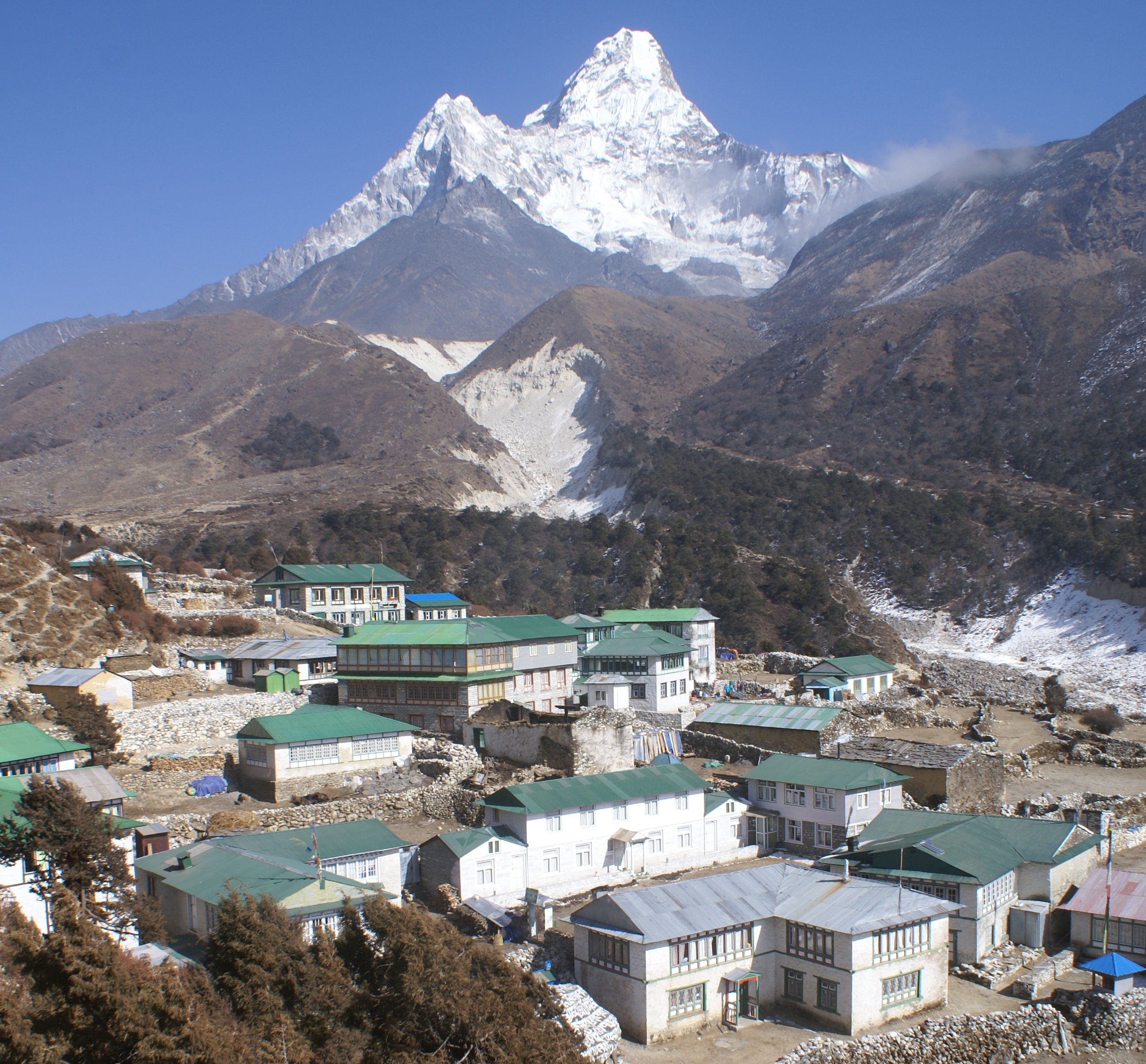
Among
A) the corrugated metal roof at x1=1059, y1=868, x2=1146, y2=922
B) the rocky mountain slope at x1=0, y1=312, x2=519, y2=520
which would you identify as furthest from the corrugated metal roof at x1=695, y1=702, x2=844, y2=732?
the rocky mountain slope at x1=0, y1=312, x2=519, y2=520

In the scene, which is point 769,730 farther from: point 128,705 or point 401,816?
point 128,705

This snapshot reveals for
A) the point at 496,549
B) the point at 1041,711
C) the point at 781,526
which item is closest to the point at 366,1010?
the point at 1041,711

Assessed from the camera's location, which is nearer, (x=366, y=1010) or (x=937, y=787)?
(x=366, y=1010)

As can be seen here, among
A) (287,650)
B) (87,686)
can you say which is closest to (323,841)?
(87,686)

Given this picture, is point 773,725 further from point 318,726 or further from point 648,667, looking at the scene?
point 318,726

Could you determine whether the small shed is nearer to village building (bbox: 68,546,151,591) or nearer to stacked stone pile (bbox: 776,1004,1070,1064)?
village building (bbox: 68,546,151,591)

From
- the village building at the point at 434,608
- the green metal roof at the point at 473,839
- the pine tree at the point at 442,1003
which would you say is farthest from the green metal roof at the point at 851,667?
the pine tree at the point at 442,1003
